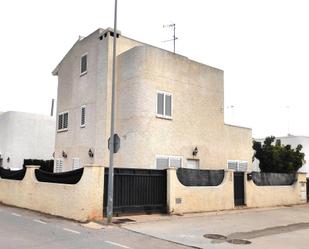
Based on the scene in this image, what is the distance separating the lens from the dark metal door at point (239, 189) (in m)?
20.7

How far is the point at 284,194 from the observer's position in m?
24.1

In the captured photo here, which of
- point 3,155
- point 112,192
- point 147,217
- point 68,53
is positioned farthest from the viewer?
point 3,155

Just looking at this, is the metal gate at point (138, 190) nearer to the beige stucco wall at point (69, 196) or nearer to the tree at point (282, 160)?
the beige stucco wall at point (69, 196)

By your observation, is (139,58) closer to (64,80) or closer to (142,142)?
(142,142)

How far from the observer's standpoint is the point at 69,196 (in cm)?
1563

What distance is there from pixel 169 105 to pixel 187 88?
175 centimetres

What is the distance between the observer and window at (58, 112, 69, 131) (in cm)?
2522

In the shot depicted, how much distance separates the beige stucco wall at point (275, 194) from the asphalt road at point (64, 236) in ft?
32.3

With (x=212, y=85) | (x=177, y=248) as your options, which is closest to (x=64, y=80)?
(x=212, y=85)

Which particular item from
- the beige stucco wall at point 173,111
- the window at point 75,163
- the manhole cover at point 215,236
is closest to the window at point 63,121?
the window at point 75,163

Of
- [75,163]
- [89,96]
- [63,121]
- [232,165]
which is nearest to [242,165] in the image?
[232,165]

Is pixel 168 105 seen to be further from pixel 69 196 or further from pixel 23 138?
pixel 23 138

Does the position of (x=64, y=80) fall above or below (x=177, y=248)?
above

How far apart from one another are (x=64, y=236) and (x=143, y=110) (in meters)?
9.79
